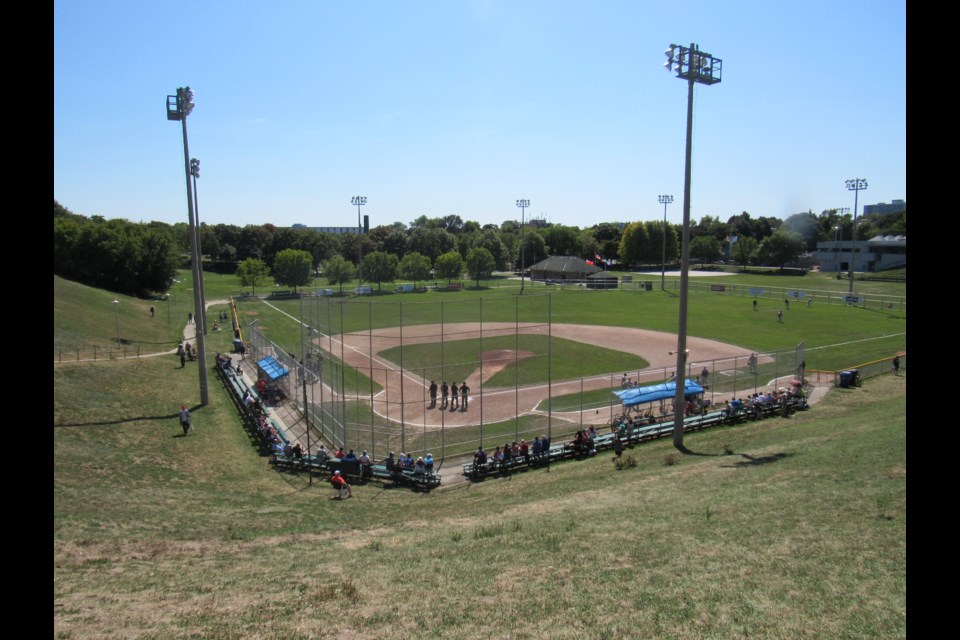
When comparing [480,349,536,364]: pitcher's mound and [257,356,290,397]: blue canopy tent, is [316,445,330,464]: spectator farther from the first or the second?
[480,349,536,364]: pitcher's mound

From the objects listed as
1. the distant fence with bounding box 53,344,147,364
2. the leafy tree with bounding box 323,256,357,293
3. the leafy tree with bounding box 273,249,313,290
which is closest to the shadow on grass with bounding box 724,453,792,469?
the distant fence with bounding box 53,344,147,364

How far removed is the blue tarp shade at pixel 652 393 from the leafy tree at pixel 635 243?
4073 inches

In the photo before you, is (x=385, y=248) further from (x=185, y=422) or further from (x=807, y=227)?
(x=185, y=422)

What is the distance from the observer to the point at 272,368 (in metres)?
30.6

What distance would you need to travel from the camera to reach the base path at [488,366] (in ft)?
87.5

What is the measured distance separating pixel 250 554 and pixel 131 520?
168 inches

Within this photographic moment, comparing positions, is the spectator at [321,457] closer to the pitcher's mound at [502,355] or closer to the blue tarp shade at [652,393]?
the blue tarp shade at [652,393]

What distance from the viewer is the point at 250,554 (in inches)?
507

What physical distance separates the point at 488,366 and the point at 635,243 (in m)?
98.9

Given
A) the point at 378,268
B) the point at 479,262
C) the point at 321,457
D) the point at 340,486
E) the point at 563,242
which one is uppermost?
the point at 563,242

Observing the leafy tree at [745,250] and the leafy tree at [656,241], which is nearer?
the leafy tree at [745,250]

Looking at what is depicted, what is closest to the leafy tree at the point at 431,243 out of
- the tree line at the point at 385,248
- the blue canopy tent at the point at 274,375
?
the tree line at the point at 385,248

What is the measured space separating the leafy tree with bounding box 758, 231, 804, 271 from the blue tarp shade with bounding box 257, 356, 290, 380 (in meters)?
107

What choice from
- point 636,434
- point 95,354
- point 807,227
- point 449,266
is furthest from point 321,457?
point 807,227
